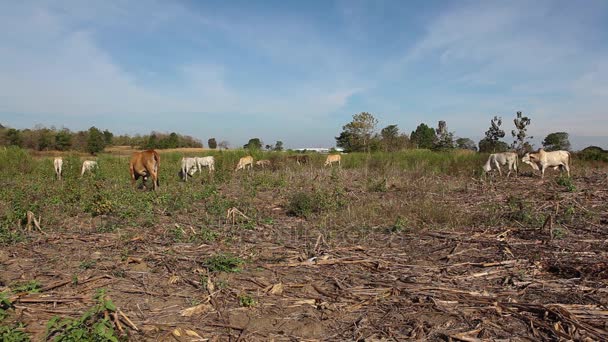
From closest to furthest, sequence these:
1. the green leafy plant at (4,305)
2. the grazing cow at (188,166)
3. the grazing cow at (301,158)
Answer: the green leafy plant at (4,305) → the grazing cow at (188,166) → the grazing cow at (301,158)

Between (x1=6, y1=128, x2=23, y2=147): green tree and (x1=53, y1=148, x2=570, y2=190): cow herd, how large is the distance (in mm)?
14534

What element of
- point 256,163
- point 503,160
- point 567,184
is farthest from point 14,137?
point 567,184

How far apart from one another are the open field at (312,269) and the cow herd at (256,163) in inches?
113

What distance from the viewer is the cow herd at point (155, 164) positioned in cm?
1103

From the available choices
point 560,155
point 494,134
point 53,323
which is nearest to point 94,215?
point 53,323

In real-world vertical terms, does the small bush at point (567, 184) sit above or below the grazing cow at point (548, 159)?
below

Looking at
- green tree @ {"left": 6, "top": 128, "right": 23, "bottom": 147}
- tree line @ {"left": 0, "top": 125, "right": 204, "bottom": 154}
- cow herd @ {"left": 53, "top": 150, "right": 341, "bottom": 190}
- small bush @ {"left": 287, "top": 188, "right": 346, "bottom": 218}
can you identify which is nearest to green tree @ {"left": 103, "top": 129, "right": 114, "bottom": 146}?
tree line @ {"left": 0, "top": 125, "right": 204, "bottom": 154}

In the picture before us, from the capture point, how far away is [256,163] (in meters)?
20.4

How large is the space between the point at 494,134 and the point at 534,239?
27.4m

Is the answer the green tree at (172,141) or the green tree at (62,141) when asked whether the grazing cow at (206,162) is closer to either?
the green tree at (62,141)

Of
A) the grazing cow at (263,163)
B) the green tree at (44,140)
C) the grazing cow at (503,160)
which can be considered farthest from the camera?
the green tree at (44,140)

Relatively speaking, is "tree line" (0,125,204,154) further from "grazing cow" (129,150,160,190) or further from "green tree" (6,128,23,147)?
"grazing cow" (129,150,160,190)

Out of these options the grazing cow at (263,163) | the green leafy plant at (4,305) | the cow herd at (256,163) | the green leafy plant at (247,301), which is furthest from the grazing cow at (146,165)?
the grazing cow at (263,163)

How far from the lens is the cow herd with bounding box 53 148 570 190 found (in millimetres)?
11102
